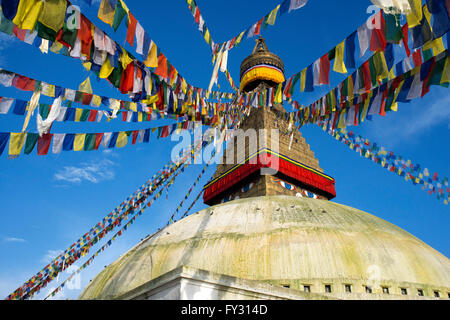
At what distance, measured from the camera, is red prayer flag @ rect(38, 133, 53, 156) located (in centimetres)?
693

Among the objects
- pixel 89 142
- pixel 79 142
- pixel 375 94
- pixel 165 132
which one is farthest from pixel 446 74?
pixel 79 142

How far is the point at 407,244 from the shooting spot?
9.20m

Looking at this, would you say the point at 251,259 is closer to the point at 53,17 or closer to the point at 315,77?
the point at 315,77

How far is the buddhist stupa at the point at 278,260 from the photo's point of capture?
226 inches

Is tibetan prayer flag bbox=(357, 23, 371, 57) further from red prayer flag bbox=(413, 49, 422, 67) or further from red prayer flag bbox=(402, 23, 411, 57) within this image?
red prayer flag bbox=(413, 49, 422, 67)

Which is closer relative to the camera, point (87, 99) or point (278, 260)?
point (87, 99)

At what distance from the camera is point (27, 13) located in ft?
13.2

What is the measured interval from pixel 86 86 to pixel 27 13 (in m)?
2.73

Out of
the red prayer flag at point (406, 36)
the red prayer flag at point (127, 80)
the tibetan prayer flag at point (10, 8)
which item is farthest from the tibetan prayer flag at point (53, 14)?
the red prayer flag at point (406, 36)

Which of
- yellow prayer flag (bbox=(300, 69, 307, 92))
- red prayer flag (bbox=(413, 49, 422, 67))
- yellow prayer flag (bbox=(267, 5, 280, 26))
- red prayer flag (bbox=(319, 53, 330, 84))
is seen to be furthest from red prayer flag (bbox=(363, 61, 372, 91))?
yellow prayer flag (bbox=(267, 5, 280, 26))

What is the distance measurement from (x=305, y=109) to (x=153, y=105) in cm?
320

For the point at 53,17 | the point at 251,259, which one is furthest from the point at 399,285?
the point at 53,17

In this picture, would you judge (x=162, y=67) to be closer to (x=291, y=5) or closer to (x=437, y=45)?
(x=291, y=5)

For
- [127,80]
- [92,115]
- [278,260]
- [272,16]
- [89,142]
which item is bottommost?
[278,260]
